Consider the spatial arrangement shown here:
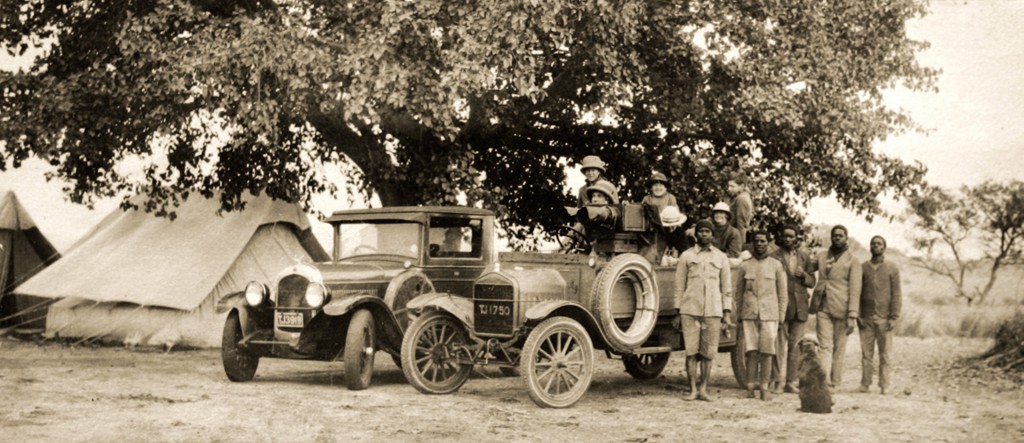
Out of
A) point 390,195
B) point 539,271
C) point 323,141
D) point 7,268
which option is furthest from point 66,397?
point 7,268

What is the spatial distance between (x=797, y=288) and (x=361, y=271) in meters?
4.58

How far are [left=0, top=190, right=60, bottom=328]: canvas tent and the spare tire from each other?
11161 millimetres

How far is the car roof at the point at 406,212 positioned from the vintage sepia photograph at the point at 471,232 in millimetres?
32

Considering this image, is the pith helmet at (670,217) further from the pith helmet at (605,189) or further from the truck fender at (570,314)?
the truck fender at (570,314)

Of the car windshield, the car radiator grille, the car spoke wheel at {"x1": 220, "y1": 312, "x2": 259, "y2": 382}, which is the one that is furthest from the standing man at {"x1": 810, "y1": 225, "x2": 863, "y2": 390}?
the car spoke wheel at {"x1": 220, "y1": 312, "x2": 259, "y2": 382}

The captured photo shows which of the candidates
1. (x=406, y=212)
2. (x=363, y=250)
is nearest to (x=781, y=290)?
(x=406, y=212)

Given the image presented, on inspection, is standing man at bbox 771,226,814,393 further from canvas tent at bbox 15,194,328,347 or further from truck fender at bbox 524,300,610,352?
canvas tent at bbox 15,194,328,347

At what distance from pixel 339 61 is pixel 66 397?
4.89m

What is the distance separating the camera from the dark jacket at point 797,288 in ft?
34.8

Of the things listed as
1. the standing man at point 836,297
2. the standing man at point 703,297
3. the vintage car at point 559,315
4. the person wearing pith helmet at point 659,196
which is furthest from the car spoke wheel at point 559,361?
the standing man at point 836,297

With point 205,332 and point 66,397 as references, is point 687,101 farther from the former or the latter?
point 66,397

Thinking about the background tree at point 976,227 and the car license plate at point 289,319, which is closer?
the car license plate at point 289,319

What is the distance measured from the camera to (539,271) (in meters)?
9.83

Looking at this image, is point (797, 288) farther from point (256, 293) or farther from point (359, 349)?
point (256, 293)
